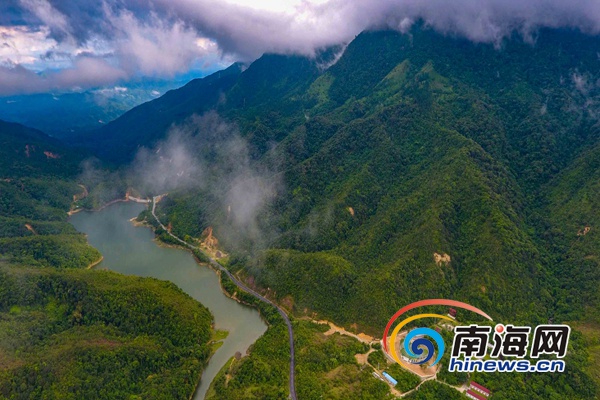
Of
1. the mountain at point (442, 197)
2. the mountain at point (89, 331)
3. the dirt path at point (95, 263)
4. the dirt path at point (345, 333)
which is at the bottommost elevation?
the mountain at point (89, 331)

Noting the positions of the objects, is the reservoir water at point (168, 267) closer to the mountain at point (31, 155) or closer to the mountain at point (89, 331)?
the mountain at point (89, 331)

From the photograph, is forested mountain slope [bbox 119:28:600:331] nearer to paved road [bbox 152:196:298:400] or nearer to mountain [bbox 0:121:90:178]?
paved road [bbox 152:196:298:400]

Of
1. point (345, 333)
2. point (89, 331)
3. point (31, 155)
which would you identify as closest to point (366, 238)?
point (345, 333)

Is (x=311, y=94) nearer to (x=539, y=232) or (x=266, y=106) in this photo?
(x=266, y=106)

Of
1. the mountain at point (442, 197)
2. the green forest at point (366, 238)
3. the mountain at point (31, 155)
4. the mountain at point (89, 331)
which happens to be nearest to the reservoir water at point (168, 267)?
the green forest at point (366, 238)

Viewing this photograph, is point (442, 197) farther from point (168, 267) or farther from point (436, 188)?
point (168, 267)

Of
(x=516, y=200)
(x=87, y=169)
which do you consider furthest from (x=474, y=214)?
(x=87, y=169)

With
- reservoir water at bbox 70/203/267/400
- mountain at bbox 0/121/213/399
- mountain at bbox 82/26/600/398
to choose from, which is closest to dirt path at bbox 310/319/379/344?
mountain at bbox 82/26/600/398
